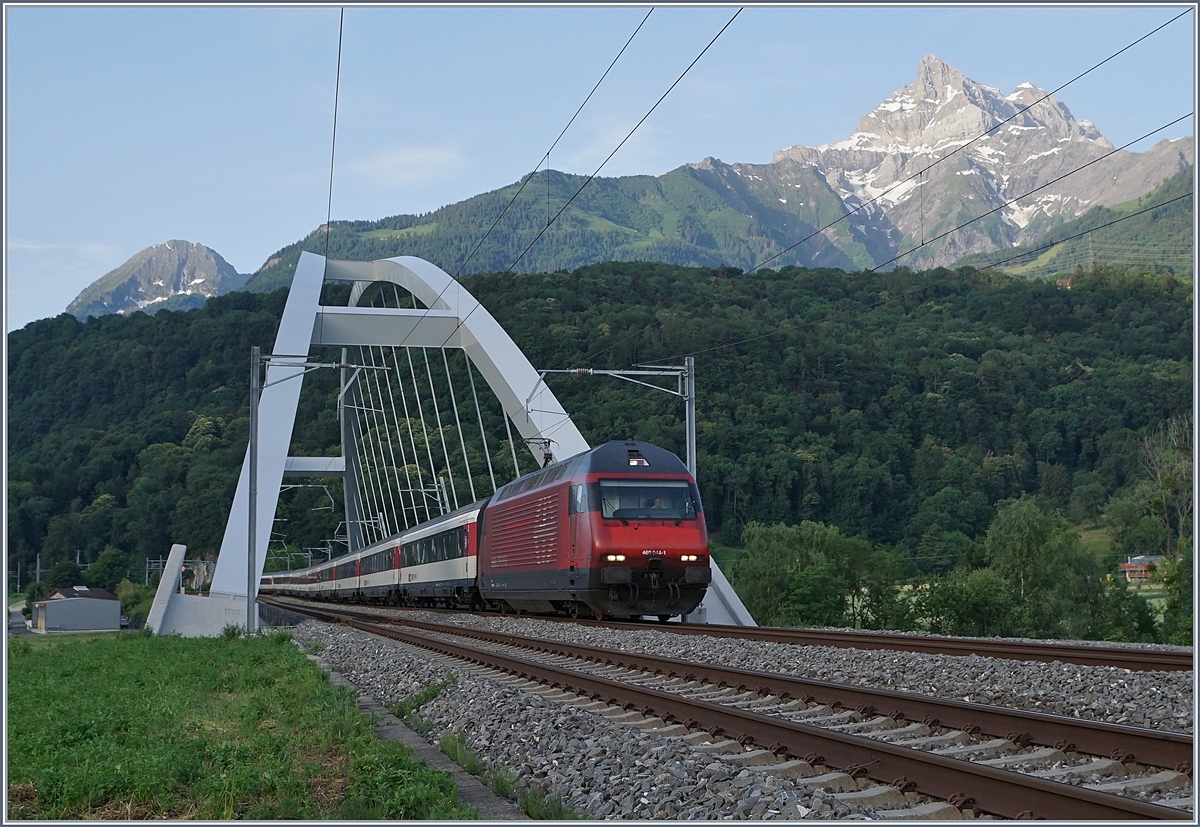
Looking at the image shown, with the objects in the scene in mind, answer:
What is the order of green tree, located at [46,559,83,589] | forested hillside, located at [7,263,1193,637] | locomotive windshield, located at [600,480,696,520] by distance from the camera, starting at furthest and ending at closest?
1. green tree, located at [46,559,83,589]
2. forested hillside, located at [7,263,1193,637]
3. locomotive windshield, located at [600,480,696,520]

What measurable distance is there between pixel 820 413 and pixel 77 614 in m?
43.0

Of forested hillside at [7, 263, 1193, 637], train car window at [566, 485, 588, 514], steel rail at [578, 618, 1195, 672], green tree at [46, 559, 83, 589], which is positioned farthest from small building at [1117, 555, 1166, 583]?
green tree at [46, 559, 83, 589]

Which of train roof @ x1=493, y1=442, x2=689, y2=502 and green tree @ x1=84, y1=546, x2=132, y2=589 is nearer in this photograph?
train roof @ x1=493, y1=442, x2=689, y2=502

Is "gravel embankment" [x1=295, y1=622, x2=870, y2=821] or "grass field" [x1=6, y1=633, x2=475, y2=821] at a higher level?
"grass field" [x1=6, y1=633, x2=475, y2=821]

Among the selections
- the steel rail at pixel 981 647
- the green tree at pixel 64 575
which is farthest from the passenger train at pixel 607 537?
the green tree at pixel 64 575

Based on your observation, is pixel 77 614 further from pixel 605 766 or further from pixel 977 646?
pixel 605 766

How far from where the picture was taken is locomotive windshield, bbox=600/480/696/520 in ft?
65.8

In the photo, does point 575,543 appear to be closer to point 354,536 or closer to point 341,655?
point 341,655

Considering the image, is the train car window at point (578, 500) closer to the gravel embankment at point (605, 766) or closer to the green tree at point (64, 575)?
the gravel embankment at point (605, 766)

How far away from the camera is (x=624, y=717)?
9641 mm

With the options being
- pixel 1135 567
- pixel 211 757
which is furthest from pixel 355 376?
pixel 211 757

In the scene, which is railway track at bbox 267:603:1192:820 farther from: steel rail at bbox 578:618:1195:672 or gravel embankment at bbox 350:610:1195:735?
steel rail at bbox 578:618:1195:672

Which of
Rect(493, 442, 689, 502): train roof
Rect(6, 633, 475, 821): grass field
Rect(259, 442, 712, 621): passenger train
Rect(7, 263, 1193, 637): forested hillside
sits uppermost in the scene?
Rect(7, 263, 1193, 637): forested hillside

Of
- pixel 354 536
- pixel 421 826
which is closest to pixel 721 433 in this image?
pixel 354 536
